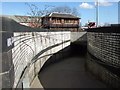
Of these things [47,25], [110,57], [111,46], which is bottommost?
[110,57]

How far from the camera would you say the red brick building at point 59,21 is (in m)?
34.0

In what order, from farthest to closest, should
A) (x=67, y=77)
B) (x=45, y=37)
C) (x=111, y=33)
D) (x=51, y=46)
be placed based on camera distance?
(x=51, y=46), (x=45, y=37), (x=67, y=77), (x=111, y=33)

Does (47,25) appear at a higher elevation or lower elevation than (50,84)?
higher

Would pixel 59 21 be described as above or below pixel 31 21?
above

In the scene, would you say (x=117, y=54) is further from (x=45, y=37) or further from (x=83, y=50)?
(x=83, y=50)

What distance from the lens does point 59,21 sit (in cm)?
3594

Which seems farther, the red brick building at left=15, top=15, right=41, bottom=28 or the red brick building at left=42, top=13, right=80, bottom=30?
the red brick building at left=42, top=13, right=80, bottom=30

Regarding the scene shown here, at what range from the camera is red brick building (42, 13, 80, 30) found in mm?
33969

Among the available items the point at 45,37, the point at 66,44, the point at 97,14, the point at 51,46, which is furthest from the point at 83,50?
the point at 45,37

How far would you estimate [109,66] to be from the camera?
25.6ft

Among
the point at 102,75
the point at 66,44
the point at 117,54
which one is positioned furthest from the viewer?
the point at 66,44

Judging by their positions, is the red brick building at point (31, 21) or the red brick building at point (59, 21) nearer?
the red brick building at point (31, 21)

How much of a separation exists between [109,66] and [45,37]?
7.58 m

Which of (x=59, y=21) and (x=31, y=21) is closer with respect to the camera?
(x=31, y=21)
